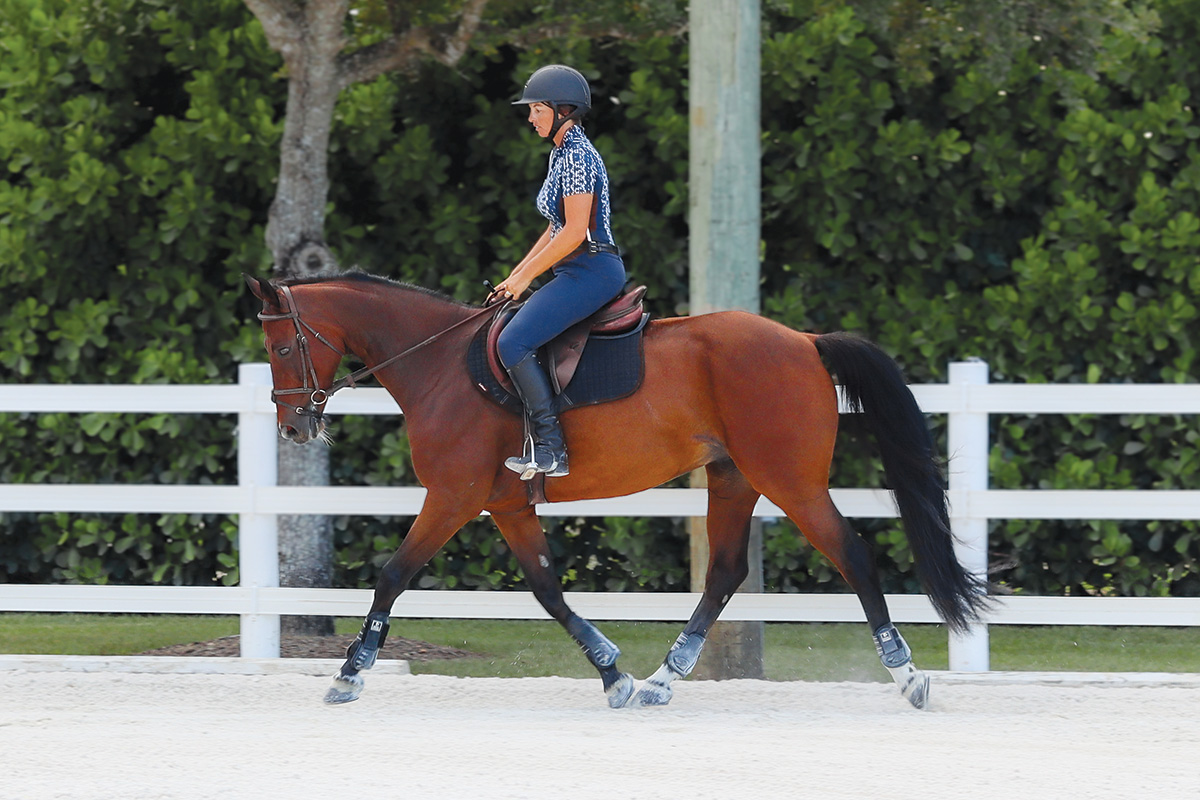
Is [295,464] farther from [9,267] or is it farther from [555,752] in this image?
[555,752]

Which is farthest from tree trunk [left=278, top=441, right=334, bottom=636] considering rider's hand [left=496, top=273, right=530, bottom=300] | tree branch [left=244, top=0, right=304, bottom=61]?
rider's hand [left=496, top=273, right=530, bottom=300]

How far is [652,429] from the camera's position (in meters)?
5.74

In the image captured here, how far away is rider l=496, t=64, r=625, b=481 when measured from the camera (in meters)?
5.53

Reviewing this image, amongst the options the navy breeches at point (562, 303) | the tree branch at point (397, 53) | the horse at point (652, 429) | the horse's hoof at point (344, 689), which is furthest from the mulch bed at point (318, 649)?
the tree branch at point (397, 53)

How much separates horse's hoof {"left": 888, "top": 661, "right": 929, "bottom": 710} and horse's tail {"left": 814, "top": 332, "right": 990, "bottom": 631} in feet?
0.84

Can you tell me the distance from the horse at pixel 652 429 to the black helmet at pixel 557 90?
2.95 feet

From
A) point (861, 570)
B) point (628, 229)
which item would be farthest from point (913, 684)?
point (628, 229)

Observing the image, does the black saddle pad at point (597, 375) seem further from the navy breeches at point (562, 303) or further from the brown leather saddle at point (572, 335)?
the navy breeches at point (562, 303)

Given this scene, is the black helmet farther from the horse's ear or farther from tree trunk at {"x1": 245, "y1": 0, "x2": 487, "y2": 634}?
tree trunk at {"x1": 245, "y1": 0, "x2": 487, "y2": 634}

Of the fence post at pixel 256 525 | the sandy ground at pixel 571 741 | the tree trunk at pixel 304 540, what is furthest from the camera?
the tree trunk at pixel 304 540

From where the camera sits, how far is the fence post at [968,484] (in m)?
6.34

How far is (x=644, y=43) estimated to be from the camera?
8.10 meters

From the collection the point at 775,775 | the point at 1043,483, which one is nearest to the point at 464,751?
the point at 775,775

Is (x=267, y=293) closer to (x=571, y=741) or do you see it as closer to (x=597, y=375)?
(x=597, y=375)
